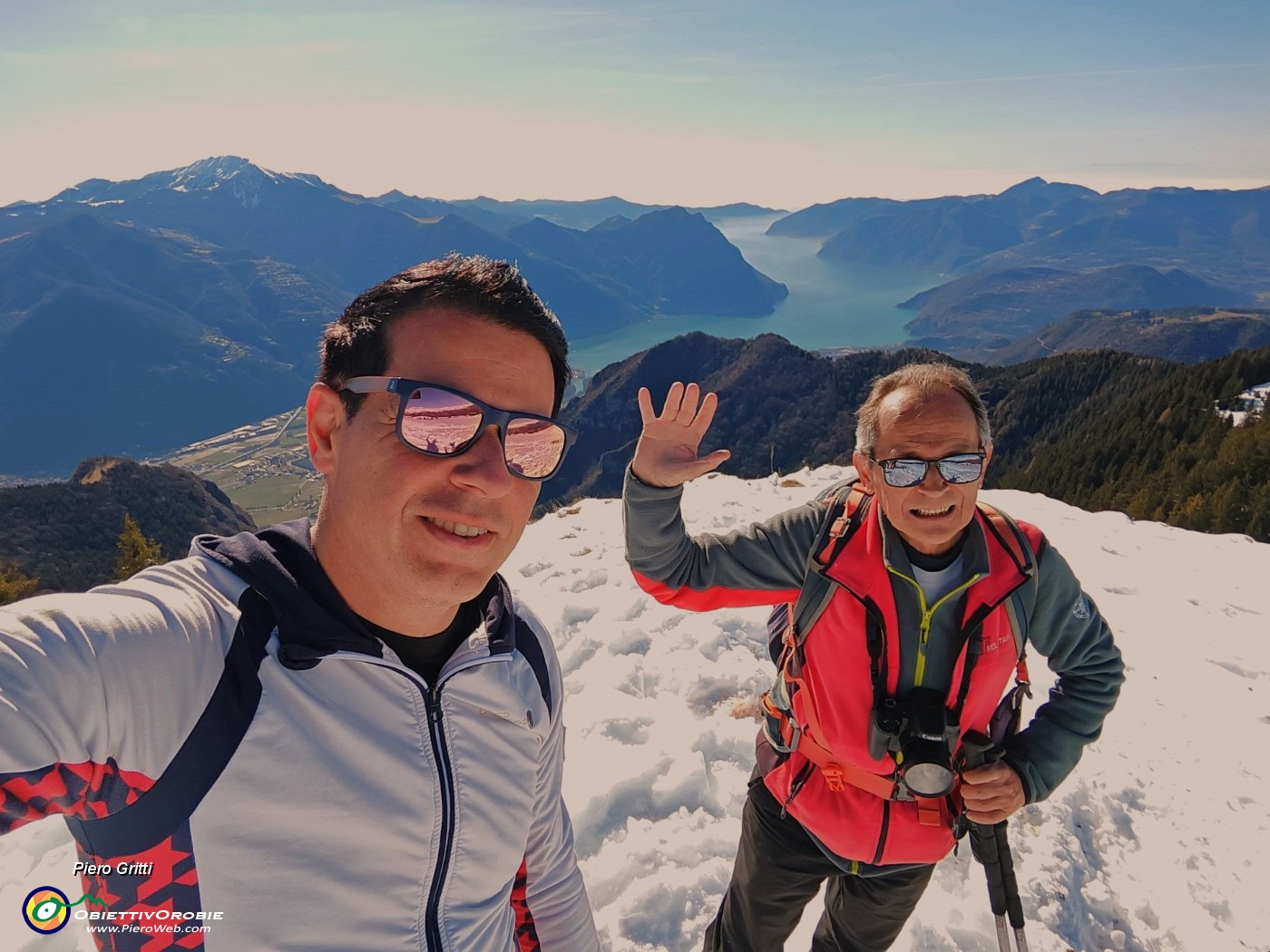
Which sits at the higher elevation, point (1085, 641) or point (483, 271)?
point (483, 271)

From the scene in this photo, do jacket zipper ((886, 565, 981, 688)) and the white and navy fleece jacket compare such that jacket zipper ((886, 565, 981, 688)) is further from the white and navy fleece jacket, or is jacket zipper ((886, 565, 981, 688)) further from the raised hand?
the white and navy fleece jacket

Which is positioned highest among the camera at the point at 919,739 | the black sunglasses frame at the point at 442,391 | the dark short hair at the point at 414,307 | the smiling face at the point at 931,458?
the dark short hair at the point at 414,307

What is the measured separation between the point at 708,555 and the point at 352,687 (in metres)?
1.60

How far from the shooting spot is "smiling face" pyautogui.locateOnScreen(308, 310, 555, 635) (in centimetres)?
163

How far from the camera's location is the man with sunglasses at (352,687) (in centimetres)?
126

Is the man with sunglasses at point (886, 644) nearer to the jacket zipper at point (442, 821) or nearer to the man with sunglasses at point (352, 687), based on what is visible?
the man with sunglasses at point (352, 687)

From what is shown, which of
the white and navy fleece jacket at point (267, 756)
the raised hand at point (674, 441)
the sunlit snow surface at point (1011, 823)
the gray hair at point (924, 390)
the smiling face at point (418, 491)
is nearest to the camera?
the white and navy fleece jacket at point (267, 756)

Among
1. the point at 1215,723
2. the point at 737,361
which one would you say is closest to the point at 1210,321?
the point at 737,361

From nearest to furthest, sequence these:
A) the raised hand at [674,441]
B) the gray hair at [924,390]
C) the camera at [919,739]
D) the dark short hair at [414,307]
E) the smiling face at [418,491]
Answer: the smiling face at [418,491]
the dark short hair at [414,307]
the camera at [919,739]
the gray hair at [924,390]
the raised hand at [674,441]

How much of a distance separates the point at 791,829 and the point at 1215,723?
4863mm

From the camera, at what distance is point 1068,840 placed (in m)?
3.87

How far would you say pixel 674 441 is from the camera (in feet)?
8.89

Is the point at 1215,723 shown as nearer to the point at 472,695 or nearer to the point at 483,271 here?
the point at 472,695

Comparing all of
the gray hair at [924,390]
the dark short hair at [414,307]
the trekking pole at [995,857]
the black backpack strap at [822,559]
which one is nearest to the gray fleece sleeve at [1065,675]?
the trekking pole at [995,857]
